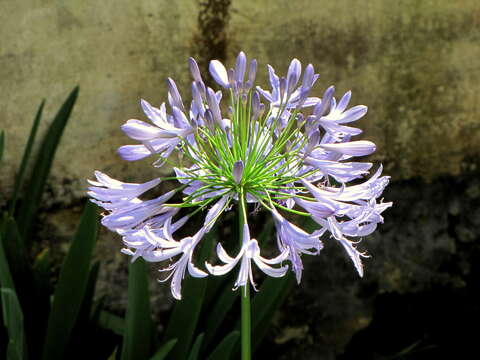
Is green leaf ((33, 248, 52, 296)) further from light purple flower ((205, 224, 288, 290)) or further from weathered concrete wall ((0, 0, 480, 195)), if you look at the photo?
light purple flower ((205, 224, 288, 290))

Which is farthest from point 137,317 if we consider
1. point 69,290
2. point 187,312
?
point 69,290

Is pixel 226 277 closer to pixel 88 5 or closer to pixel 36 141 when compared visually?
pixel 36 141

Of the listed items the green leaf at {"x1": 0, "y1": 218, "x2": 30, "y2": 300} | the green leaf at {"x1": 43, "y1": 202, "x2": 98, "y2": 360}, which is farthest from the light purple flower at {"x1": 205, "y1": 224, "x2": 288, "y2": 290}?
the green leaf at {"x1": 0, "y1": 218, "x2": 30, "y2": 300}

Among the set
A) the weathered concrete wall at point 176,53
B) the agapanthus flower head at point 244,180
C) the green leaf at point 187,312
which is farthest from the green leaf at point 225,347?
the weathered concrete wall at point 176,53

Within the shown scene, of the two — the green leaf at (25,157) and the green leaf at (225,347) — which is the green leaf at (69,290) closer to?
the green leaf at (225,347)

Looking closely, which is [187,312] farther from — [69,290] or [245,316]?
[245,316]

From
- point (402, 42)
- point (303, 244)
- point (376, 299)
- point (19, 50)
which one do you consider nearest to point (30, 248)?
point (19, 50)

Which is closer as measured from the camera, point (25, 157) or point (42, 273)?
point (42, 273)
